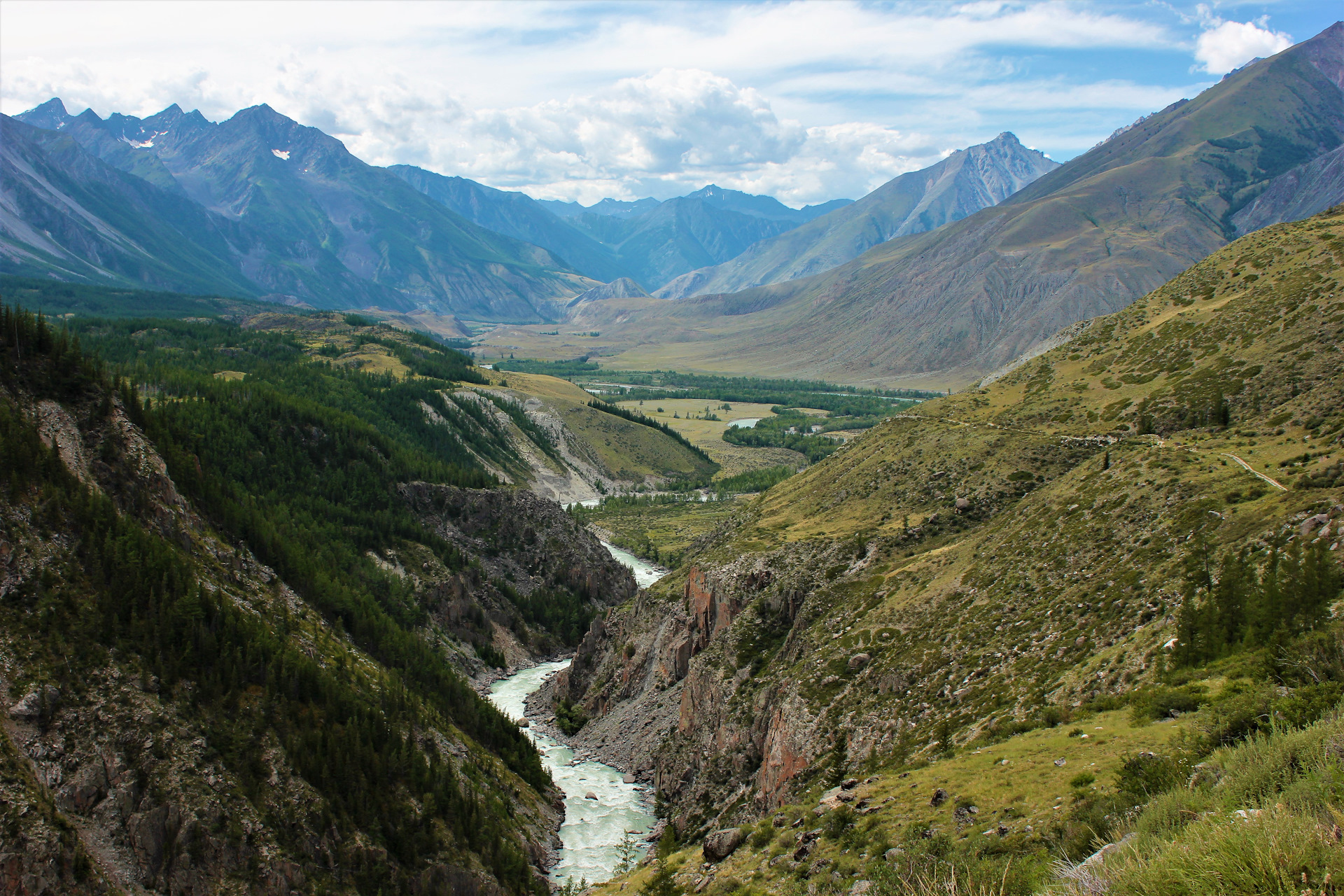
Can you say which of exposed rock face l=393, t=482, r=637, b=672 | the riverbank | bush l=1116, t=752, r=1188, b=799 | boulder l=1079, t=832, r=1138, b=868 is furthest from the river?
boulder l=1079, t=832, r=1138, b=868

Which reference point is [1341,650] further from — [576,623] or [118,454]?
[576,623]

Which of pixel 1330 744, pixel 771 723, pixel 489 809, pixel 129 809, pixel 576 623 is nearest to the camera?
pixel 1330 744

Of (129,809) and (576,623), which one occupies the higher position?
(129,809)

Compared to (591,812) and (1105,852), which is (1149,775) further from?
(591,812)

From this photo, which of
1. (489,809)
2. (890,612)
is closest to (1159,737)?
(890,612)

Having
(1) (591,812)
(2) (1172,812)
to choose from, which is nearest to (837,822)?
(2) (1172,812)


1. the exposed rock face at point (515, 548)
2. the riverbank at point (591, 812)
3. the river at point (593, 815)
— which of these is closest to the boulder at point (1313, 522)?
the riverbank at point (591, 812)

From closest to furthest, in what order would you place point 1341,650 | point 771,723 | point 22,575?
point 1341,650 < point 22,575 < point 771,723
